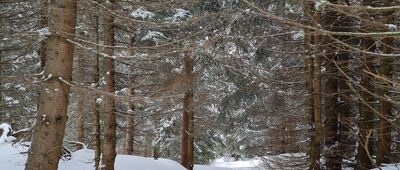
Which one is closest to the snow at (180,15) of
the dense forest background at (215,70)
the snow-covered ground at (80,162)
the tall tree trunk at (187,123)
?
the dense forest background at (215,70)

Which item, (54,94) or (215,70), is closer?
(54,94)

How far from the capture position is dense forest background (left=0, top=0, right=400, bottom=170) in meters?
5.21

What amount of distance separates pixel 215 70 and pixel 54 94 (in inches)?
359

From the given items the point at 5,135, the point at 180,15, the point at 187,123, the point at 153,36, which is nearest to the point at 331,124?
the point at 180,15

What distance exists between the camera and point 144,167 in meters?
11.1

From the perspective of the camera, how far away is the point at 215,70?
13.9m

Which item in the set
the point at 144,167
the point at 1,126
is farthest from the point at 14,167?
the point at 144,167

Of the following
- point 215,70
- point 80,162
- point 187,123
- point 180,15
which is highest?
point 180,15

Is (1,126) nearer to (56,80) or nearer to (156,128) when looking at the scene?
(56,80)

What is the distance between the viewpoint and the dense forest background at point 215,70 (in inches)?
205

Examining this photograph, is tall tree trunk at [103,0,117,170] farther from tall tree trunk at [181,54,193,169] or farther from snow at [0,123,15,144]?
tall tree trunk at [181,54,193,169]

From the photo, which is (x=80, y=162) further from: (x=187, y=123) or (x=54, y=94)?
(x=54, y=94)

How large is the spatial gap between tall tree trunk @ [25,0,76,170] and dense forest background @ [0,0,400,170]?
0.01 metres

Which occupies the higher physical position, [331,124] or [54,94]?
[54,94]
